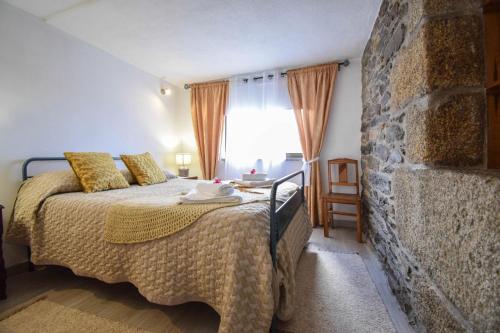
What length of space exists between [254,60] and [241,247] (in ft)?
9.34

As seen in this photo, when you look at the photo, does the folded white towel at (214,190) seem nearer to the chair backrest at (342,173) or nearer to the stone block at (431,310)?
the stone block at (431,310)

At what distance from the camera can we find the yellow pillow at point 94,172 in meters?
2.04

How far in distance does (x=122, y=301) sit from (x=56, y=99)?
86.5 inches

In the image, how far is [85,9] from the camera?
211cm

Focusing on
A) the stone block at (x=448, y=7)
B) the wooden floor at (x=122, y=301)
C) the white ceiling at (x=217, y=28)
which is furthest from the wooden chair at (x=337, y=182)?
the stone block at (x=448, y=7)

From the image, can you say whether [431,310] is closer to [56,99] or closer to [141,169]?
[141,169]

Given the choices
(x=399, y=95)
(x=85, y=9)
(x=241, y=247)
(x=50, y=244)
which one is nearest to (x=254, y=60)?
(x=85, y=9)

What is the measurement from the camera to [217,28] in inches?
95.0

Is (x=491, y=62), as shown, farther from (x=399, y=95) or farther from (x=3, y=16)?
(x=3, y=16)

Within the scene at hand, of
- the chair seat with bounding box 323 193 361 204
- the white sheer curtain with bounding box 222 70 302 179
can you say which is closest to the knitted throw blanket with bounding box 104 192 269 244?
the chair seat with bounding box 323 193 361 204

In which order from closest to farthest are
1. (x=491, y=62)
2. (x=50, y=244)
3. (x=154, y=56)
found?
(x=491, y=62)
(x=50, y=244)
(x=154, y=56)

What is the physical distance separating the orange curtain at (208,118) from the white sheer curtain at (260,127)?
5.9 inches

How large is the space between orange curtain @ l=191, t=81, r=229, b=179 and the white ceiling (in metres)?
0.61

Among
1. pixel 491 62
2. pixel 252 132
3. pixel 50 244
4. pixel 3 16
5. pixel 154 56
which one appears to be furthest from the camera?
pixel 252 132
